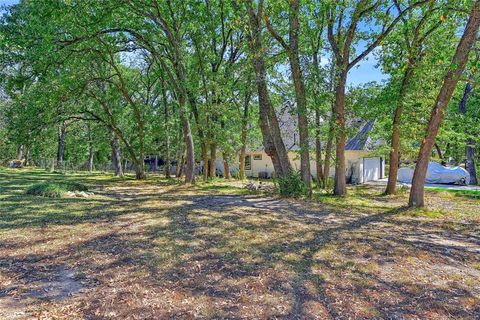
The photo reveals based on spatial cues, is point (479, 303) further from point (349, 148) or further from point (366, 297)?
point (349, 148)

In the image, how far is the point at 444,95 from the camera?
850 cm

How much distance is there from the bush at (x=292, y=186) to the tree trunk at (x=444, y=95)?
289cm

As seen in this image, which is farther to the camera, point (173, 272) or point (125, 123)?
point (125, 123)

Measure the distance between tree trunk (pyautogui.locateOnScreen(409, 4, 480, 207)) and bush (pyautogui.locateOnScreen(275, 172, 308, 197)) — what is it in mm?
2894

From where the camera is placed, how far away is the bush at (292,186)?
34.6 feet

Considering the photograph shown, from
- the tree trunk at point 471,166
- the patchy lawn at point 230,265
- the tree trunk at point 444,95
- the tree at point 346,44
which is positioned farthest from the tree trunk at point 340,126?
the tree trunk at point 471,166

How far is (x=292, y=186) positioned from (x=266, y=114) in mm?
2315

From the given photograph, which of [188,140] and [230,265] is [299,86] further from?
[230,265]

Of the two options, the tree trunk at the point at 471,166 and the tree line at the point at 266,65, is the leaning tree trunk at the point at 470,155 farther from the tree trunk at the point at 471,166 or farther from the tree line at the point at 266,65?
the tree line at the point at 266,65

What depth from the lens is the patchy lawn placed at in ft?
11.0

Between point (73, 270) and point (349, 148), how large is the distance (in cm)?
1996

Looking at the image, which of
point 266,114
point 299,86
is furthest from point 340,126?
point 266,114

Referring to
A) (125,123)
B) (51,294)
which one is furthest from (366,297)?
(125,123)

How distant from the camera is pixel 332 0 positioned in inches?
375
